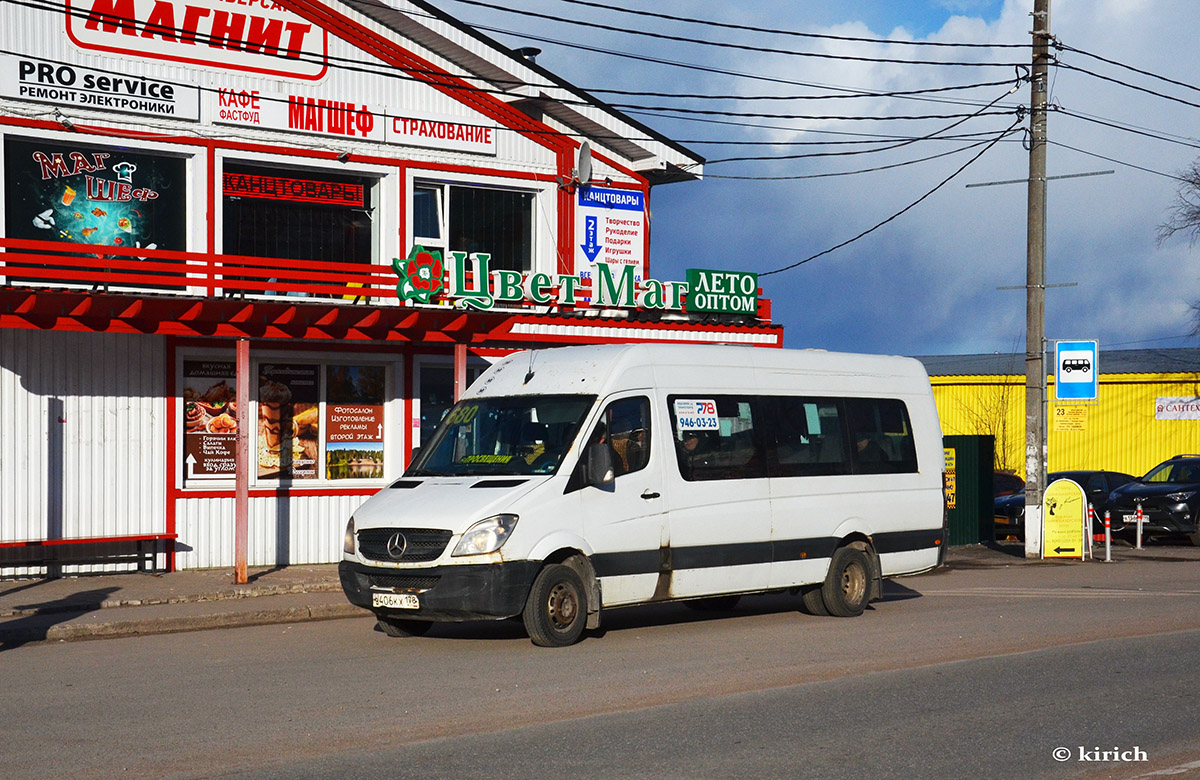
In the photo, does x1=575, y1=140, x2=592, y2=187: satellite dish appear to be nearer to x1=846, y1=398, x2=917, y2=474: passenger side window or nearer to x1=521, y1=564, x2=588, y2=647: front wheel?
x1=846, y1=398, x2=917, y2=474: passenger side window

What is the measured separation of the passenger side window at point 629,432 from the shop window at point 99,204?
7.62 m

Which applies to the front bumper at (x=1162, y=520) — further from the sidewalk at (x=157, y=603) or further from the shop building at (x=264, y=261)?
the sidewalk at (x=157, y=603)

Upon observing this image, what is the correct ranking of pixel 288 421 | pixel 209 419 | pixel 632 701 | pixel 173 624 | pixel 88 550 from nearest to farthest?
pixel 632 701 → pixel 173 624 → pixel 88 550 → pixel 209 419 → pixel 288 421

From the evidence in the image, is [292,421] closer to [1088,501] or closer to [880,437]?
[880,437]

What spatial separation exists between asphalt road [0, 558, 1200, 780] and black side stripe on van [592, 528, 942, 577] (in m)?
0.68

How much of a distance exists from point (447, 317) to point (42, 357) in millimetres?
5246

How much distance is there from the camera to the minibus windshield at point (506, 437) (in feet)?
38.5

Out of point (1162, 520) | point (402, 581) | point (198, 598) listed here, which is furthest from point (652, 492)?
point (1162, 520)

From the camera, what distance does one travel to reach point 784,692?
918 cm

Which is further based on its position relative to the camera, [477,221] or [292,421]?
[477,221]

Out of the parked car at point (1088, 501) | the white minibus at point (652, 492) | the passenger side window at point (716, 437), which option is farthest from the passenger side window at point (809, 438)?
the parked car at point (1088, 501)

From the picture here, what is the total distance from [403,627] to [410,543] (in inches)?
59.9

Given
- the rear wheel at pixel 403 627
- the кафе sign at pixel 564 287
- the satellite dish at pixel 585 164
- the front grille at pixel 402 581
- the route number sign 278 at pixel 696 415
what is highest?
the satellite dish at pixel 585 164

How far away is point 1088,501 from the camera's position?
1020 inches
